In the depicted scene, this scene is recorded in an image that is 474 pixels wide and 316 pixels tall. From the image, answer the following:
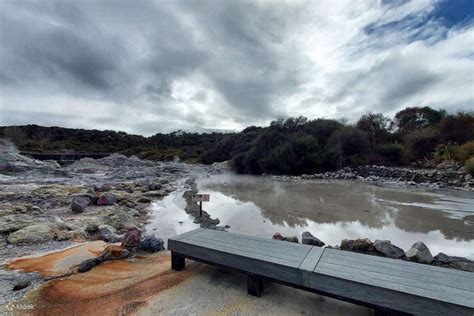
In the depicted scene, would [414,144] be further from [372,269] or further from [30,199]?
[30,199]

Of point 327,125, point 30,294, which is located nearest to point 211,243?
point 30,294

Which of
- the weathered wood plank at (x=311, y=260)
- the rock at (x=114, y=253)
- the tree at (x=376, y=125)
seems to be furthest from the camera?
the tree at (x=376, y=125)

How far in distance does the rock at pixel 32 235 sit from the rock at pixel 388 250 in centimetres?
549

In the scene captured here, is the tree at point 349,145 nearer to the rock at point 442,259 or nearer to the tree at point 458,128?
the tree at point 458,128

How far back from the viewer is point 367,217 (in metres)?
6.48

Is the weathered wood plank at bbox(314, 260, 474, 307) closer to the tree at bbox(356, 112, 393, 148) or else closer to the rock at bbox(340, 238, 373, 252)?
the rock at bbox(340, 238, 373, 252)

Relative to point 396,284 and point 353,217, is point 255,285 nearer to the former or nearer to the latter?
point 396,284

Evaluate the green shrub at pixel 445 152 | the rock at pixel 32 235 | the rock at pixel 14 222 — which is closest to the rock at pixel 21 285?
the rock at pixel 32 235

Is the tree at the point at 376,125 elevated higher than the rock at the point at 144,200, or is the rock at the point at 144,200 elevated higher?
the tree at the point at 376,125

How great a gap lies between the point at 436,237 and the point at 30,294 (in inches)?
251

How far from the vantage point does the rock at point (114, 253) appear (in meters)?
3.56

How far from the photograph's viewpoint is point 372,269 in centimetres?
214

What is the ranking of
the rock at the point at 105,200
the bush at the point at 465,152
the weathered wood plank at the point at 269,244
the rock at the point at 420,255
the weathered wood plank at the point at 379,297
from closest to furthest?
the weathered wood plank at the point at 379,297 < the weathered wood plank at the point at 269,244 < the rock at the point at 420,255 < the rock at the point at 105,200 < the bush at the point at 465,152

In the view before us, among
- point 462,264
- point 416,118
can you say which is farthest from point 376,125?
point 462,264
